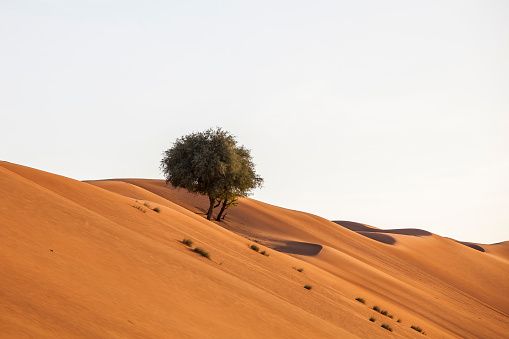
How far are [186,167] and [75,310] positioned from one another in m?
31.6

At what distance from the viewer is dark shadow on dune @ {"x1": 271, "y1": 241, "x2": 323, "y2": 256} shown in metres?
31.3

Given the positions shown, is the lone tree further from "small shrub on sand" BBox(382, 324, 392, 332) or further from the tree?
"small shrub on sand" BBox(382, 324, 392, 332)

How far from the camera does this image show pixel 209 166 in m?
36.7

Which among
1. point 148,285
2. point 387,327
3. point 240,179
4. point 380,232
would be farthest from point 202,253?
point 380,232

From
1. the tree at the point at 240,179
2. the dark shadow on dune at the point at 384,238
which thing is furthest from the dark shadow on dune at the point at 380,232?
the tree at the point at 240,179

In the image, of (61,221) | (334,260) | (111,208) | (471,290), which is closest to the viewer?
(61,221)

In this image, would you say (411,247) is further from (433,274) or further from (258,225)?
(258,225)

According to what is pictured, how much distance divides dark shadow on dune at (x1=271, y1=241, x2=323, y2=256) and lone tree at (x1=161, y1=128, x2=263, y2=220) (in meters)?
6.26

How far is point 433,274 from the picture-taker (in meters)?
44.4

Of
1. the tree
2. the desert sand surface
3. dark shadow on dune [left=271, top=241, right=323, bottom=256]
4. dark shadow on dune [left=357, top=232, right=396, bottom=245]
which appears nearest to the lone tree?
the tree

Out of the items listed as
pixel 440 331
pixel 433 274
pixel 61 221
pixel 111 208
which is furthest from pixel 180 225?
pixel 433 274

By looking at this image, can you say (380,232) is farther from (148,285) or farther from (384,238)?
(148,285)

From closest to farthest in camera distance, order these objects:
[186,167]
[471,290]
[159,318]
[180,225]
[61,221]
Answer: [159,318], [61,221], [180,225], [186,167], [471,290]

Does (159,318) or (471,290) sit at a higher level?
(471,290)
